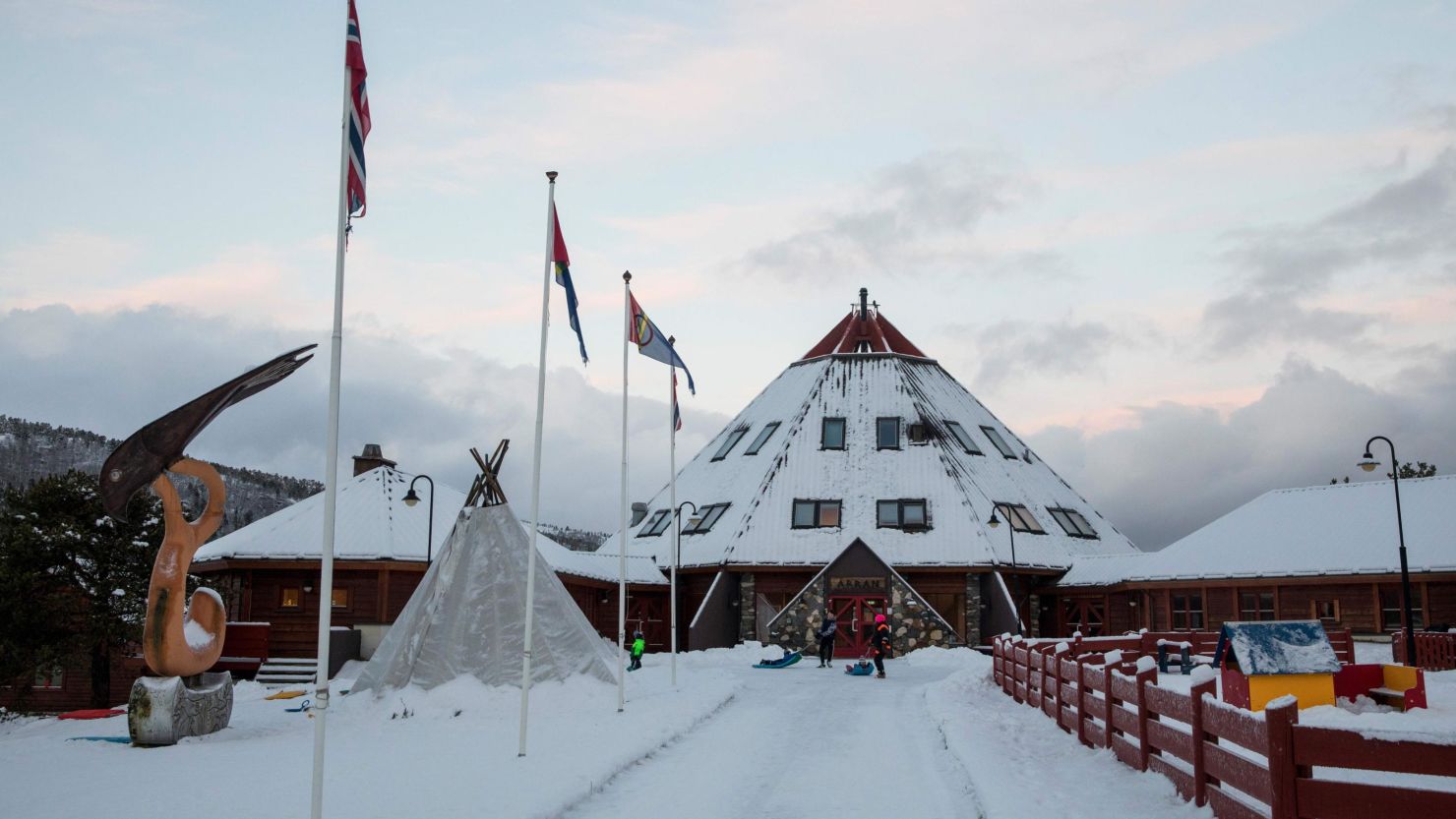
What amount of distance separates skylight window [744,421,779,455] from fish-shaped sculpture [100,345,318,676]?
36565 millimetres

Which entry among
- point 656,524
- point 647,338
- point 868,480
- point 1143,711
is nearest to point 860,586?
point 868,480

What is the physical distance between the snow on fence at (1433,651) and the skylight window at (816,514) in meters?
21.9

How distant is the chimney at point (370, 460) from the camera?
47906 millimetres

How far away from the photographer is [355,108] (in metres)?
12.4

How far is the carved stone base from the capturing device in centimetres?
1812

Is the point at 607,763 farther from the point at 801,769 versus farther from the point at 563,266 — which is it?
the point at 563,266

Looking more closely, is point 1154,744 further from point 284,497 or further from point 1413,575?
point 284,497

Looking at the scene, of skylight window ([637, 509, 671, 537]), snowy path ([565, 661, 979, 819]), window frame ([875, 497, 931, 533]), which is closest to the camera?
snowy path ([565, 661, 979, 819])

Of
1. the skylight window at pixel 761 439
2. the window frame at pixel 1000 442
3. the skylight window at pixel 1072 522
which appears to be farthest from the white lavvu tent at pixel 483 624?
the window frame at pixel 1000 442

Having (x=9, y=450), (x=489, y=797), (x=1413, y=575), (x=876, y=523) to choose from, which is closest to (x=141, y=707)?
(x=489, y=797)

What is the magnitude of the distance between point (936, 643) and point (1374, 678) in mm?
21932

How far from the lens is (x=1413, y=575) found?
126 ft

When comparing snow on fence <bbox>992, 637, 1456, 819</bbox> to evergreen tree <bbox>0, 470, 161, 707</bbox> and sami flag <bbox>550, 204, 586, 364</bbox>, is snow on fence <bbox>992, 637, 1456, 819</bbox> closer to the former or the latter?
sami flag <bbox>550, 204, 586, 364</bbox>

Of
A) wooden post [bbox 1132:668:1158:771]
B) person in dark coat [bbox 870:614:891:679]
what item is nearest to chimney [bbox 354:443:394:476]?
person in dark coat [bbox 870:614:891:679]
